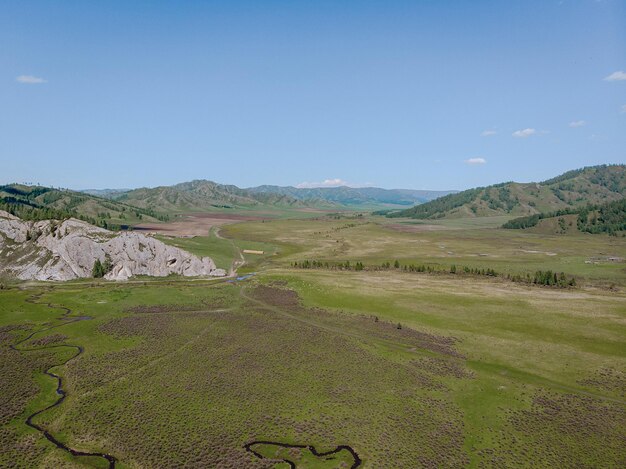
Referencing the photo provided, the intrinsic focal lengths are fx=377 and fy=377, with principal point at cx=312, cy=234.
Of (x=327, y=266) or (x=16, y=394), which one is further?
(x=327, y=266)

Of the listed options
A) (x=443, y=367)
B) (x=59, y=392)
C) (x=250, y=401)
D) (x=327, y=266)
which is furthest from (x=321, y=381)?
(x=327, y=266)

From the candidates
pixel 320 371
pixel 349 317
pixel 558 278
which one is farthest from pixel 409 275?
pixel 320 371

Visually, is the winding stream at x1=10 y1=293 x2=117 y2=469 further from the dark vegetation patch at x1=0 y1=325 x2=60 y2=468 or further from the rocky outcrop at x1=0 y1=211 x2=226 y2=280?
the rocky outcrop at x1=0 y1=211 x2=226 y2=280

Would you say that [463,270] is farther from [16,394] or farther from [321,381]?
[16,394]

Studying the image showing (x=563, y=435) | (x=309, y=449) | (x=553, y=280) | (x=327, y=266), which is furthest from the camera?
(x=327, y=266)

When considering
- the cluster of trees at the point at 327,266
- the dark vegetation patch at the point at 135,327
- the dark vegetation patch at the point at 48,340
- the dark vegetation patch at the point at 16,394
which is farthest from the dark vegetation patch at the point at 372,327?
the dark vegetation patch at the point at 16,394

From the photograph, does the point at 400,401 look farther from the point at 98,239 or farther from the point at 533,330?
the point at 98,239

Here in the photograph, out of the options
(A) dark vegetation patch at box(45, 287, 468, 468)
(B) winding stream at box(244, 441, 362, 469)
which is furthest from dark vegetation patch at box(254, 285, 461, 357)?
(B) winding stream at box(244, 441, 362, 469)
